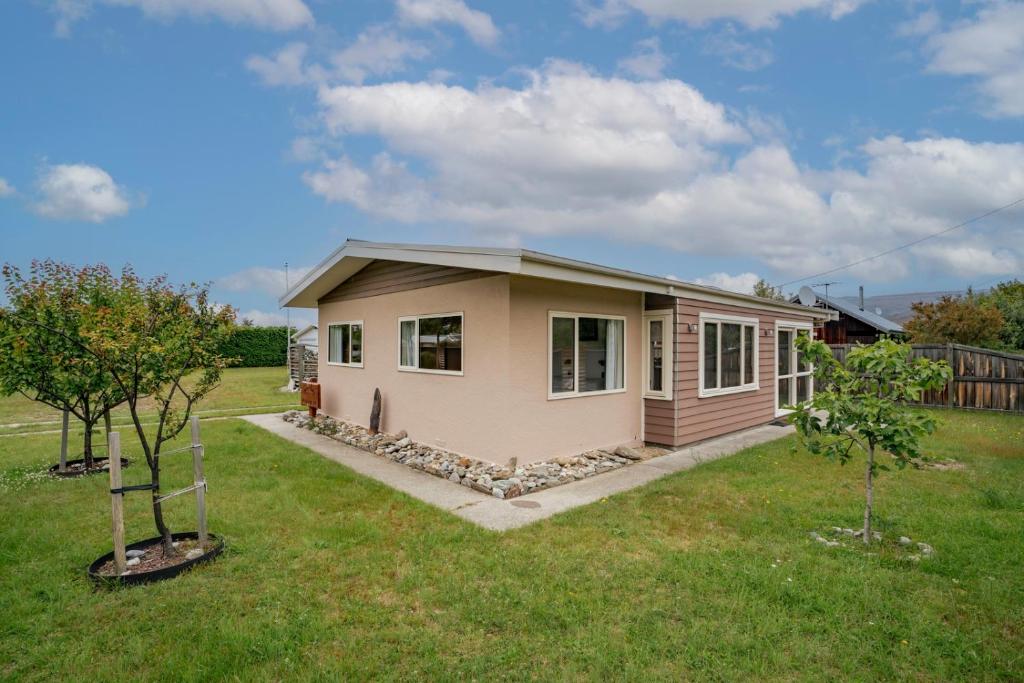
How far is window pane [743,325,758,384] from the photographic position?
958 centimetres

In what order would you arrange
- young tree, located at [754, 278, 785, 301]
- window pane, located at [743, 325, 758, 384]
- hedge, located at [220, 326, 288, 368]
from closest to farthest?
window pane, located at [743, 325, 758, 384] → hedge, located at [220, 326, 288, 368] → young tree, located at [754, 278, 785, 301]

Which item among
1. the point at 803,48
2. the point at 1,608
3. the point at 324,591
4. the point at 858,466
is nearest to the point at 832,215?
the point at 803,48

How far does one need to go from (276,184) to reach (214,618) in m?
8.78

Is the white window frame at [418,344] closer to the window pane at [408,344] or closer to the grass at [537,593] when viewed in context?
the window pane at [408,344]

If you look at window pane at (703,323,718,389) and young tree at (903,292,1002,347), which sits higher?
young tree at (903,292,1002,347)

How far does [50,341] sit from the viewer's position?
6.12 meters

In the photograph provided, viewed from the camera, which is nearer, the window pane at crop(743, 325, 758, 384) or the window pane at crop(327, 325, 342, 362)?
the window pane at crop(743, 325, 758, 384)

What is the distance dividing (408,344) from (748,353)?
21.2ft

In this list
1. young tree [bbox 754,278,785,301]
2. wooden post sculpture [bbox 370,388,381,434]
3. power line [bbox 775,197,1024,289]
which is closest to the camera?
wooden post sculpture [bbox 370,388,381,434]

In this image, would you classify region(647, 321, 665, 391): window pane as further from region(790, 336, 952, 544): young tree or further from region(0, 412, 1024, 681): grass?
region(790, 336, 952, 544): young tree

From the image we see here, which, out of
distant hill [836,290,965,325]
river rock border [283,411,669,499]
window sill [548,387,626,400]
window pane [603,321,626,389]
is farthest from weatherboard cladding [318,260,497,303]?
distant hill [836,290,965,325]

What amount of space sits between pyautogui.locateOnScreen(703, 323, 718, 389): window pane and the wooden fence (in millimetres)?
6408

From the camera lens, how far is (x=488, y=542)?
4.15 metres

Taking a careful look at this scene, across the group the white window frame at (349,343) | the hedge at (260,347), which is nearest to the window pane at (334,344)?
the white window frame at (349,343)
